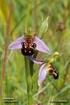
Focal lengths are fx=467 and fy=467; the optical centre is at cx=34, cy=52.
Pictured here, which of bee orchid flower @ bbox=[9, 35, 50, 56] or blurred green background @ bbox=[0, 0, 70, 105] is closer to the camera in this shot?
blurred green background @ bbox=[0, 0, 70, 105]

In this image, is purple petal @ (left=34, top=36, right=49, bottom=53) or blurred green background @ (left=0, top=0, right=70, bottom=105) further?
purple petal @ (left=34, top=36, right=49, bottom=53)

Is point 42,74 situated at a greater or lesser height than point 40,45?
lesser

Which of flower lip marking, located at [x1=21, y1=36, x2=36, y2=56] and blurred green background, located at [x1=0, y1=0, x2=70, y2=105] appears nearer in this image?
blurred green background, located at [x1=0, y1=0, x2=70, y2=105]

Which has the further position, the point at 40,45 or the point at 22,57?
the point at 22,57

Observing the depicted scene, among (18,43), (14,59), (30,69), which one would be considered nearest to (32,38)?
(18,43)

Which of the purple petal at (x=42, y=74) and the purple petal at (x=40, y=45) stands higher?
the purple petal at (x=40, y=45)

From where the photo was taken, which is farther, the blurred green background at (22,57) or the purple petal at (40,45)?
the purple petal at (40,45)

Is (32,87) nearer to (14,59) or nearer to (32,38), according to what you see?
(32,38)

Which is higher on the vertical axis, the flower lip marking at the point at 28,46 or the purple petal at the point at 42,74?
the flower lip marking at the point at 28,46

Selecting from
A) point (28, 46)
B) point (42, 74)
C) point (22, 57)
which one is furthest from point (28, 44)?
point (22, 57)

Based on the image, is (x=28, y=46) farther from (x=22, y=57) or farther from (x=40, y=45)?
(x=22, y=57)

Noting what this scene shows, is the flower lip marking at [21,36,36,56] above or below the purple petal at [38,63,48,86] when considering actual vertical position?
above

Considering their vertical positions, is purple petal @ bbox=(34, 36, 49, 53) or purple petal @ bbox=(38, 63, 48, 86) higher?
purple petal @ bbox=(34, 36, 49, 53)
